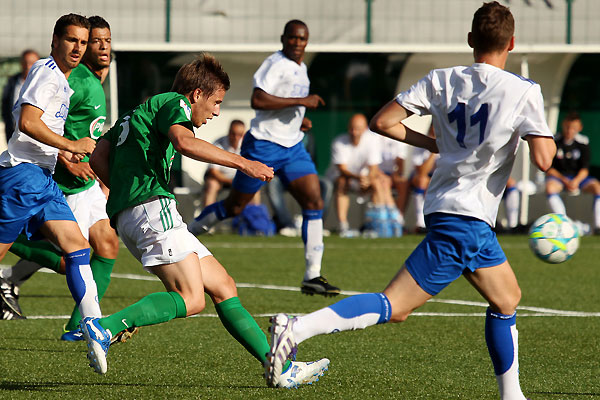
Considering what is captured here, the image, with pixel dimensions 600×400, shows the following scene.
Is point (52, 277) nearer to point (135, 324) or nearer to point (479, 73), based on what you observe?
point (135, 324)

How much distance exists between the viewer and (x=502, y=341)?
4.64 metres

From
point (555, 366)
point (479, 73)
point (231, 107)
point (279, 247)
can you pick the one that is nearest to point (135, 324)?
point (479, 73)

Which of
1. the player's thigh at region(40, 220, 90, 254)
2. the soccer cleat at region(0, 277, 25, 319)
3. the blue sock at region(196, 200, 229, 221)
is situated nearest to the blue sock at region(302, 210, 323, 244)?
Result: the blue sock at region(196, 200, 229, 221)

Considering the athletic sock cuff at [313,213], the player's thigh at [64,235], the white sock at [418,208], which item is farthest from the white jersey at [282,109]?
the white sock at [418,208]

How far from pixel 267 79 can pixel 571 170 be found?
960 cm

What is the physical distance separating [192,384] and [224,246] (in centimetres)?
900

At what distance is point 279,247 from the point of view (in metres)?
14.1

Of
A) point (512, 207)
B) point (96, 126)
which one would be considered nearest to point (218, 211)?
point (96, 126)

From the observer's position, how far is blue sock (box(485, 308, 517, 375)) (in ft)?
15.2

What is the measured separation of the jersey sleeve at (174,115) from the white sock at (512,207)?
13019 millimetres

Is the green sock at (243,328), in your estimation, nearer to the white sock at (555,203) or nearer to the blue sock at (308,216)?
the blue sock at (308,216)

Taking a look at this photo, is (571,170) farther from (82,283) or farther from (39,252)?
(82,283)

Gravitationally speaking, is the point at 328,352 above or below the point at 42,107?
below

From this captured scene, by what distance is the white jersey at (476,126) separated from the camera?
448 centimetres
